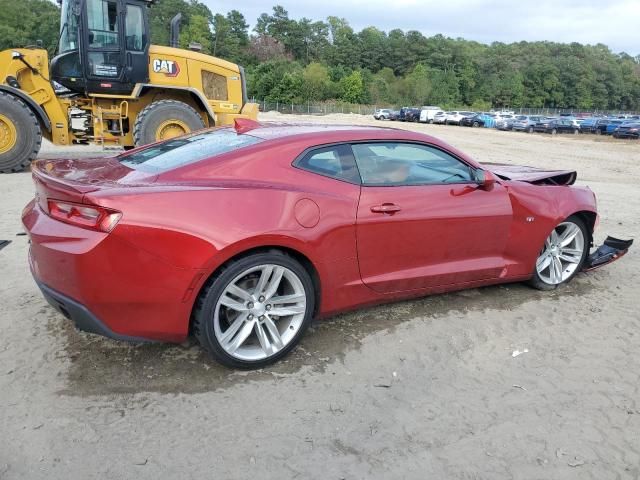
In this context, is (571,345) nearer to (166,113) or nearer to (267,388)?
(267,388)

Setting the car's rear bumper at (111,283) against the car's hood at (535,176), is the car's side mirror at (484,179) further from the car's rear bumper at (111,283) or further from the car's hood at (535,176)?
the car's rear bumper at (111,283)

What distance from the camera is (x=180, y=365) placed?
3.26 metres

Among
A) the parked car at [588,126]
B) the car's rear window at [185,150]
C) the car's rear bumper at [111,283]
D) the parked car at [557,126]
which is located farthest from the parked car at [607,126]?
the car's rear bumper at [111,283]

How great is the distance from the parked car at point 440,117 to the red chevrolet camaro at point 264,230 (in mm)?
50829

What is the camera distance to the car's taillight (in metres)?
2.77

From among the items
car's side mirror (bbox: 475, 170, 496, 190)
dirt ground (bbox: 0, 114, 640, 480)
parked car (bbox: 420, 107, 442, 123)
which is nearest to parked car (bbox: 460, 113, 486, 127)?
parked car (bbox: 420, 107, 442, 123)

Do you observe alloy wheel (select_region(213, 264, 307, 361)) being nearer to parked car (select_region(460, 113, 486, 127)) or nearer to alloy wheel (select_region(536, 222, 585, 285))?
alloy wheel (select_region(536, 222, 585, 285))

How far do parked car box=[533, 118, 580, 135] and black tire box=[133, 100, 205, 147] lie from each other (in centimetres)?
3868

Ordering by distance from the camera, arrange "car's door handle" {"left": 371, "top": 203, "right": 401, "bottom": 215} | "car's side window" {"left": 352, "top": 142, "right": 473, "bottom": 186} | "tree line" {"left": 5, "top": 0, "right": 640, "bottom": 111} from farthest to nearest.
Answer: "tree line" {"left": 5, "top": 0, "right": 640, "bottom": 111}
"car's side window" {"left": 352, "top": 142, "right": 473, "bottom": 186}
"car's door handle" {"left": 371, "top": 203, "right": 401, "bottom": 215}

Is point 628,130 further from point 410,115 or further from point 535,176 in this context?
point 535,176

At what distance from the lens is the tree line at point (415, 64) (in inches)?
4195

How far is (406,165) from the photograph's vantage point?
3896 mm

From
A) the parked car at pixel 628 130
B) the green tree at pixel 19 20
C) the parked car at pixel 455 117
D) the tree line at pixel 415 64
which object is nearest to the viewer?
the parked car at pixel 628 130

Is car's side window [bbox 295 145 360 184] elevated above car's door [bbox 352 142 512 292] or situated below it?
above
